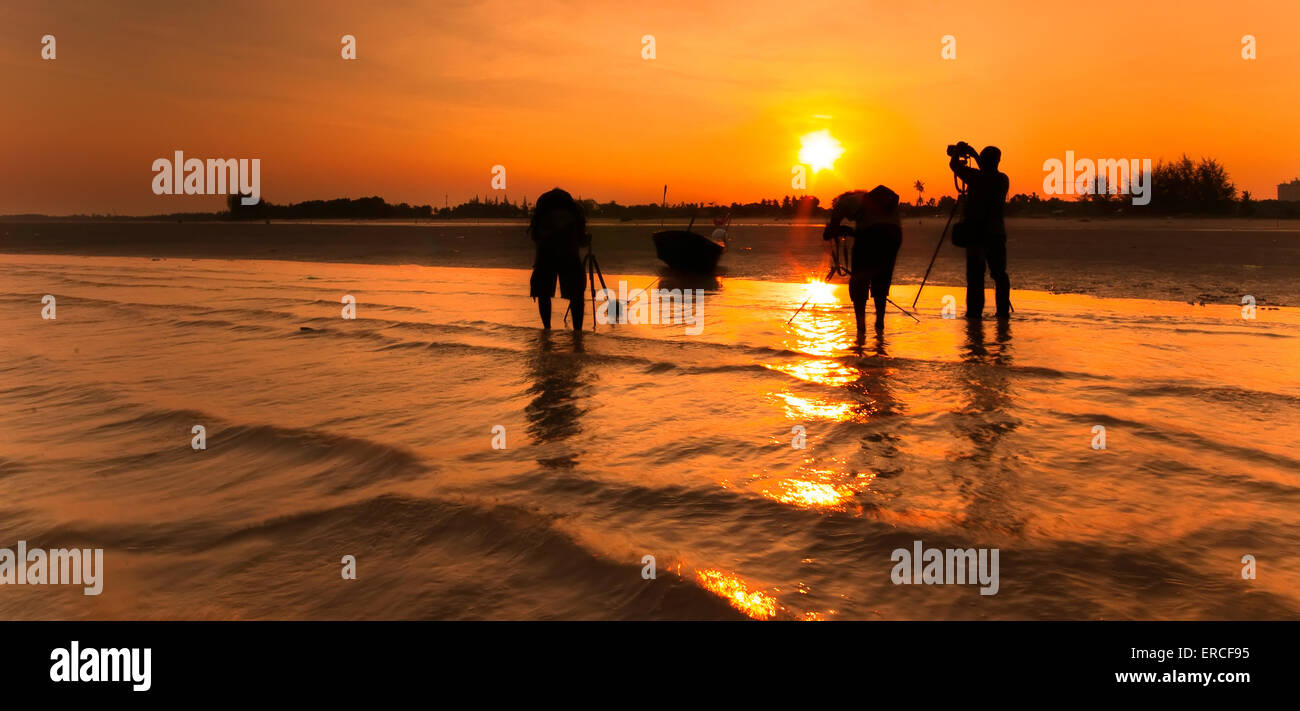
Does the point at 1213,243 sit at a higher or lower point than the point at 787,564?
higher

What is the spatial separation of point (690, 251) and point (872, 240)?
43.2 ft

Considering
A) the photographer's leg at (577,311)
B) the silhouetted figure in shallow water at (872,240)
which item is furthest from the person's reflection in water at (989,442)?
the photographer's leg at (577,311)

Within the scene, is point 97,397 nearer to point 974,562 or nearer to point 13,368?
point 13,368

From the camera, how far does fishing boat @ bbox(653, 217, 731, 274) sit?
24.1m

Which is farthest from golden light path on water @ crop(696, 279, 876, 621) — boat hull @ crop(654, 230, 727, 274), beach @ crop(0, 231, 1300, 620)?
boat hull @ crop(654, 230, 727, 274)

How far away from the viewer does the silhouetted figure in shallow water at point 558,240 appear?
11.0 metres

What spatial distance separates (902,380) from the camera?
8.02 m

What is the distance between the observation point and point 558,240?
36.1ft

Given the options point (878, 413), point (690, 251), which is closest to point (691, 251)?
point (690, 251)

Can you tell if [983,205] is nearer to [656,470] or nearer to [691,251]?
[656,470]

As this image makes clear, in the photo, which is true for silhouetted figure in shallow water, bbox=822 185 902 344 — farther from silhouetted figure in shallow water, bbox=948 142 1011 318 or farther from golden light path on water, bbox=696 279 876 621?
silhouetted figure in shallow water, bbox=948 142 1011 318
